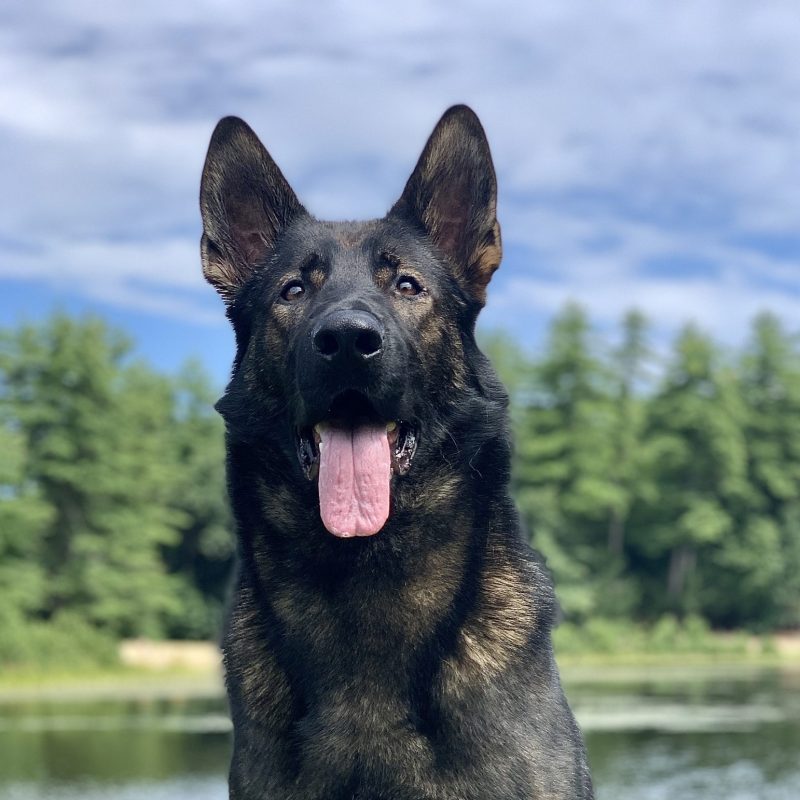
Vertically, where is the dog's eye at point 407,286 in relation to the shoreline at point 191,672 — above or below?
above

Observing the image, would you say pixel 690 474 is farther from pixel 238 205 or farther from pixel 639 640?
pixel 238 205

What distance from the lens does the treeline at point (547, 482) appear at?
43.2 metres

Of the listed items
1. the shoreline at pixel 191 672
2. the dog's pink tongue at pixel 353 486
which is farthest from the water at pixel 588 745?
the dog's pink tongue at pixel 353 486

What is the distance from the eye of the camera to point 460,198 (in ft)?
16.3

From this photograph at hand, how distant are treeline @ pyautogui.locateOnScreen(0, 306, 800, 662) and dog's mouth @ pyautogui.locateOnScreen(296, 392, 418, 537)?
3607cm

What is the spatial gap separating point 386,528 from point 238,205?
5.18 feet

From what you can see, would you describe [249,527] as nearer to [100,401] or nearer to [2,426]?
[2,426]

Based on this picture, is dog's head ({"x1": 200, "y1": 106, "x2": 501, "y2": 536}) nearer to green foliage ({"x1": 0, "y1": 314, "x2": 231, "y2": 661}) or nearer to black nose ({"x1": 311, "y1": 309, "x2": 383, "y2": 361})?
black nose ({"x1": 311, "y1": 309, "x2": 383, "y2": 361})

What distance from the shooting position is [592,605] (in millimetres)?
48812

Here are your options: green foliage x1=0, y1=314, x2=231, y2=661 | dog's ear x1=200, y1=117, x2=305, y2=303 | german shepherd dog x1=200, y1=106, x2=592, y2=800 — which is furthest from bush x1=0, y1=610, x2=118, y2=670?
german shepherd dog x1=200, y1=106, x2=592, y2=800

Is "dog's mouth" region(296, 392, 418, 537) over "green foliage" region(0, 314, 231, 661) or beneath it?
over

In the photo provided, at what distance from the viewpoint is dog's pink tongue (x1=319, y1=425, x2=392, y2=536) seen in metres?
4.21

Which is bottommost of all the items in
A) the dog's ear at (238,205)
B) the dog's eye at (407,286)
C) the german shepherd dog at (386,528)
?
the german shepherd dog at (386,528)

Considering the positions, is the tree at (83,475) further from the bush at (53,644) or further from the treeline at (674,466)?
the treeline at (674,466)
